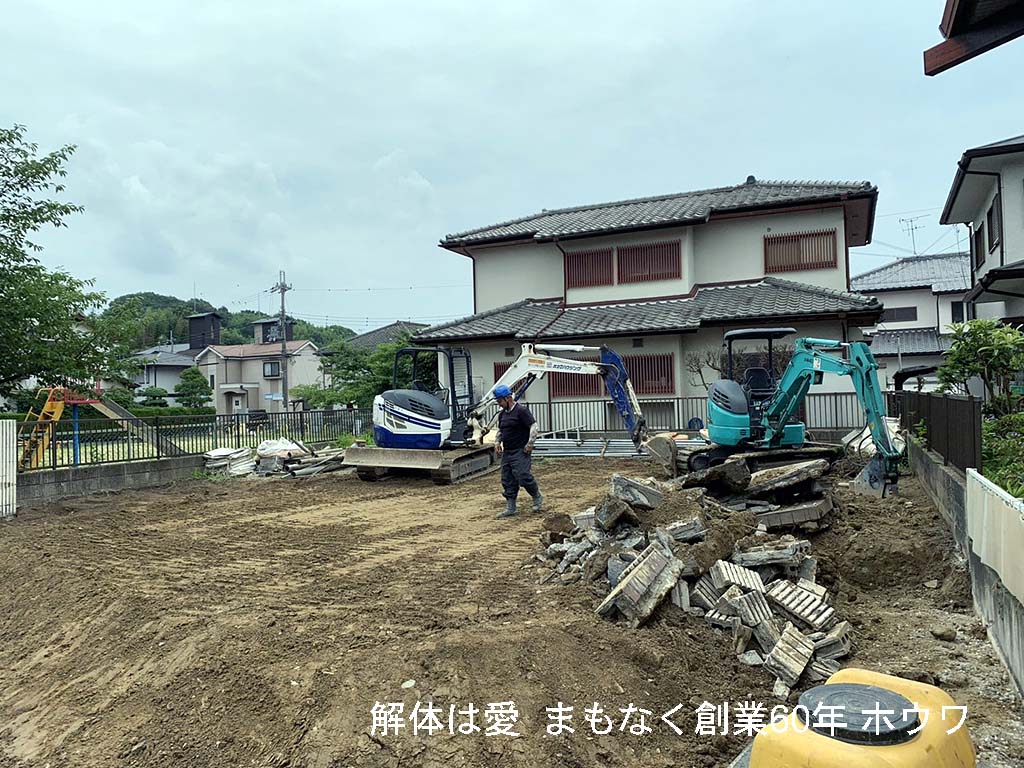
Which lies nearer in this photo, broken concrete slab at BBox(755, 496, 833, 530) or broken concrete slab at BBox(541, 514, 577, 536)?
broken concrete slab at BBox(755, 496, 833, 530)

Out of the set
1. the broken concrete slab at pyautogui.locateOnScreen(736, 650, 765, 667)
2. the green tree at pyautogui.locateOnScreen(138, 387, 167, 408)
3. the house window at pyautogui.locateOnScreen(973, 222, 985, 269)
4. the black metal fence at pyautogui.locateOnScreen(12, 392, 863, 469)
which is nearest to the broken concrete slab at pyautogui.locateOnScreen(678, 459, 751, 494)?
the broken concrete slab at pyautogui.locateOnScreen(736, 650, 765, 667)

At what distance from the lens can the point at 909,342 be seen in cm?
3350

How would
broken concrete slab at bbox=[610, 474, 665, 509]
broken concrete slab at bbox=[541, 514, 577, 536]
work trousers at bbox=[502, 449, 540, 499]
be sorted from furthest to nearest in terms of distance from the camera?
1. work trousers at bbox=[502, 449, 540, 499]
2. broken concrete slab at bbox=[541, 514, 577, 536]
3. broken concrete slab at bbox=[610, 474, 665, 509]

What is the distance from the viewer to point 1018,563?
3.86 metres

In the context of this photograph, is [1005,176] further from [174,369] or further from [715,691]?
[174,369]

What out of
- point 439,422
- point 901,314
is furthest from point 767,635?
point 901,314

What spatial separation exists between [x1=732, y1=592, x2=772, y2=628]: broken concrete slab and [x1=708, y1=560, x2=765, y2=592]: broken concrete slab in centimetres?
12

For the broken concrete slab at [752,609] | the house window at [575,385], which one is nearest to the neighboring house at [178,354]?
the house window at [575,385]

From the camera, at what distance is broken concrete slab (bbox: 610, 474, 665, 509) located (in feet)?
23.2

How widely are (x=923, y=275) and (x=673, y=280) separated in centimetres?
2323

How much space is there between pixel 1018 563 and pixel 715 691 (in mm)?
1864

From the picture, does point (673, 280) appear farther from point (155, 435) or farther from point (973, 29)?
point (973, 29)

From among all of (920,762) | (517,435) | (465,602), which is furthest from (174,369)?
(920,762)

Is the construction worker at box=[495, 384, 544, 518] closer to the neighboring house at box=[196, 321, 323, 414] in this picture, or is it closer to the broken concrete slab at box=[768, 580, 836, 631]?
the broken concrete slab at box=[768, 580, 836, 631]
